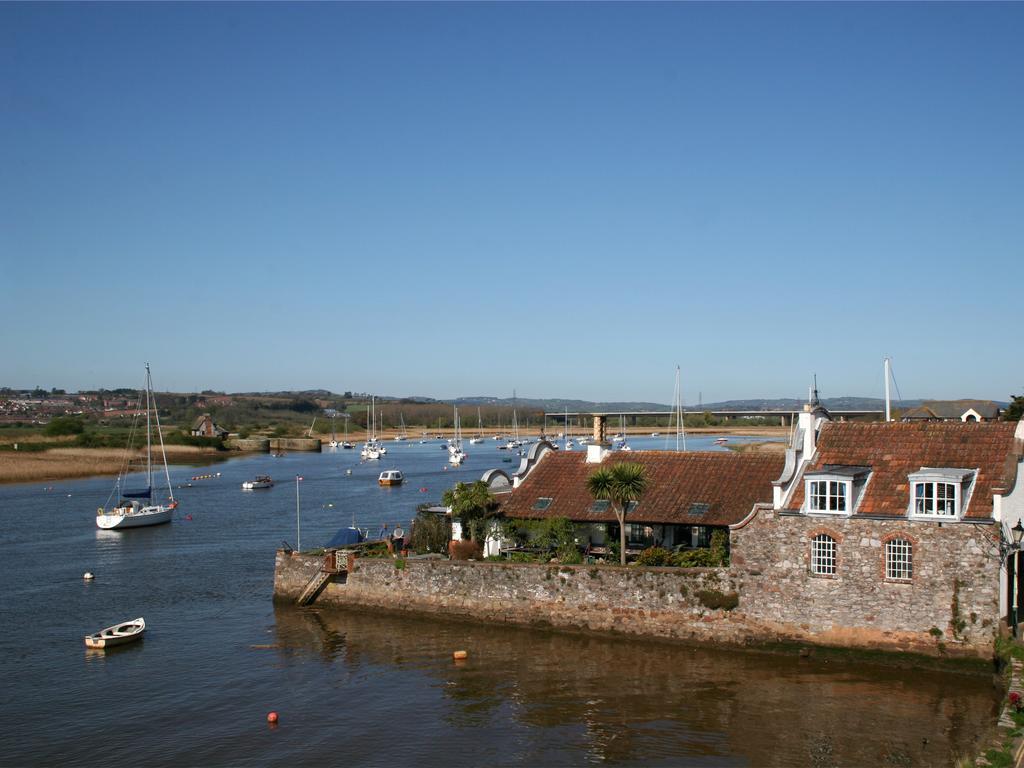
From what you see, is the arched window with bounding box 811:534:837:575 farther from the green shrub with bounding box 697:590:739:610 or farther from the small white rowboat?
the small white rowboat

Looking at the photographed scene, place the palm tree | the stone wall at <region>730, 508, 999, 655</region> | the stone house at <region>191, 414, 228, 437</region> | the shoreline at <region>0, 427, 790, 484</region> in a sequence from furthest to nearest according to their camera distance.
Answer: the stone house at <region>191, 414, 228, 437</region> → the shoreline at <region>0, 427, 790, 484</region> → the palm tree → the stone wall at <region>730, 508, 999, 655</region>

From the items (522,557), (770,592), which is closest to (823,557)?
(770,592)

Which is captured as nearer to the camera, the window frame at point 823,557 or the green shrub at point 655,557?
the window frame at point 823,557

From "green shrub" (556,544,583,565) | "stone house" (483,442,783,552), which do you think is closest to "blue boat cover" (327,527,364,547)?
"stone house" (483,442,783,552)

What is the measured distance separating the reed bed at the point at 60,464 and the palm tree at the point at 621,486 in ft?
306

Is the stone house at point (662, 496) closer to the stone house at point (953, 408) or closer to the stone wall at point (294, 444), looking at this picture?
the stone house at point (953, 408)

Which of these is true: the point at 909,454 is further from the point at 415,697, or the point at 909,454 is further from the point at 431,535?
the point at 431,535

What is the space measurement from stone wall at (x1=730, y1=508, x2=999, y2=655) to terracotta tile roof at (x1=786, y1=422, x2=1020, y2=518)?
0.82 metres

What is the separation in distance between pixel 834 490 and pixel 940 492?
9.93 ft

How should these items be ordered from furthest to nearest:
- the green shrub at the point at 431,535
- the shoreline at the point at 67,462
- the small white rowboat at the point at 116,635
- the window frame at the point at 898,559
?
the shoreline at the point at 67,462 < the green shrub at the point at 431,535 < the small white rowboat at the point at 116,635 < the window frame at the point at 898,559

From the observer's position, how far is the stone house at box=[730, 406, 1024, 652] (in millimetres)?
27219

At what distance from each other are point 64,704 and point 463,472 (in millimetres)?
94210

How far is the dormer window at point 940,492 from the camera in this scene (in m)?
27.5

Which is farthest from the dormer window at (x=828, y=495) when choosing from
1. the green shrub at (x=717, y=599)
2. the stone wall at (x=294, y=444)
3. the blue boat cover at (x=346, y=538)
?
the stone wall at (x=294, y=444)
